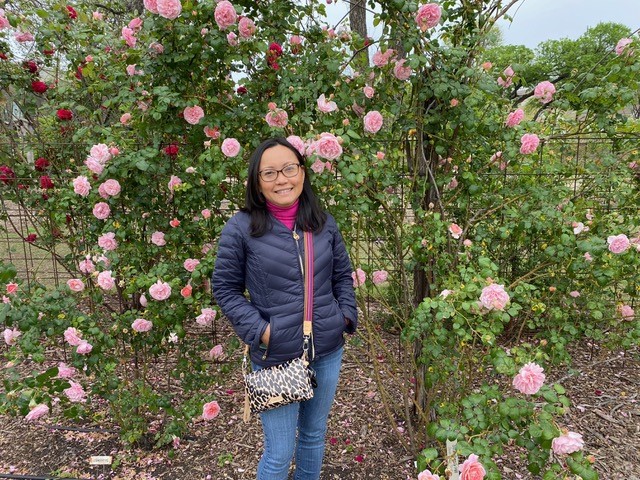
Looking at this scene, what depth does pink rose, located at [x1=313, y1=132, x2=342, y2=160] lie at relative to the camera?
1.74 metres

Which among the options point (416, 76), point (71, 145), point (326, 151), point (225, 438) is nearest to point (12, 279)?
point (71, 145)

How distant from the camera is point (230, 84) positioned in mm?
2436

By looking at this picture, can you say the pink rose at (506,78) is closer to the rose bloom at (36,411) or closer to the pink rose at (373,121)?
the pink rose at (373,121)

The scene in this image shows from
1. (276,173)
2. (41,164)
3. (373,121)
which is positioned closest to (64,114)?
(41,164)

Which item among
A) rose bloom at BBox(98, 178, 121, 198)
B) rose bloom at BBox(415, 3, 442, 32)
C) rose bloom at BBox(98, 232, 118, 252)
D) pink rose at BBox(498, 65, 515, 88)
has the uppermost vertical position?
rose bloom at BBox(415, 3, 442, 32)

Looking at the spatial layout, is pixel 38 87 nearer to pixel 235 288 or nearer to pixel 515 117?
pixel 235 288

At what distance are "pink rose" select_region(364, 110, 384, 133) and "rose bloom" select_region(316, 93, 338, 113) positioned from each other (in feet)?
0.51

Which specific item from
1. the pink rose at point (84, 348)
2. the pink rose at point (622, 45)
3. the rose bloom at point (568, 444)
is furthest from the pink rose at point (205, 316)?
the pink rose at point (622, 45)

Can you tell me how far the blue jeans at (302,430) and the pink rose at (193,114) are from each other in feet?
4.31

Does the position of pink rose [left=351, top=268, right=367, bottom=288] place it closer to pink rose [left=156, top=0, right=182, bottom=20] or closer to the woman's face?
the woman's face

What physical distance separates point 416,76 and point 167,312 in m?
1.68

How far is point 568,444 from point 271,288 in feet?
3.50

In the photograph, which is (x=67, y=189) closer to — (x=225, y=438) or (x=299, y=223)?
(x=299, y=223)

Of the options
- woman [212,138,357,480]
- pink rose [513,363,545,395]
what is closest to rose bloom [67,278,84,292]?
woman [212,138,357,480]
